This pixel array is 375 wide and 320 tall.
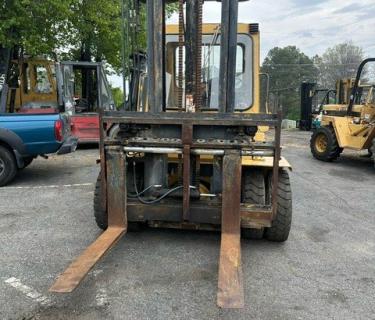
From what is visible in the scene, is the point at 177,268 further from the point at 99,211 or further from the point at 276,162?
the point at 276,162

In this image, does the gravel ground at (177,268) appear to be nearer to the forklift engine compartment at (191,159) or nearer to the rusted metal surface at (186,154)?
the forklift engine compartment at (191,159)

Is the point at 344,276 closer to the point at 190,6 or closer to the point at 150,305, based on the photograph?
the point at 150,305

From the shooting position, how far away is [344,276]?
14.1 feet

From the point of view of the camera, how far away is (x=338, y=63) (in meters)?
48.2

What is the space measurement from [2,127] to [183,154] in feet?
16.9

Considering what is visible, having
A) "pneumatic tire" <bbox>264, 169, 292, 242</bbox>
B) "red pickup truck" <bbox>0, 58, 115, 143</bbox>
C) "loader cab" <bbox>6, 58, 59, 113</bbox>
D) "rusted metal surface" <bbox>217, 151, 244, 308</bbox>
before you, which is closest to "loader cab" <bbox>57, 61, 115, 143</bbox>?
"red pickup truck" <bbox>0, 58, 115, 143</bbox>

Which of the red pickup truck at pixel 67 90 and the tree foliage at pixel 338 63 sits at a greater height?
the tree foliage at pixel 338 63

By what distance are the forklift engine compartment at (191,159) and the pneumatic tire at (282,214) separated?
0.01 meters

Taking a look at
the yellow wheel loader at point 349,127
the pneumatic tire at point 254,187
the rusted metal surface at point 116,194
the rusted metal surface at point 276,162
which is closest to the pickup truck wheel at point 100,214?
the rusted metal surface at point 116,194

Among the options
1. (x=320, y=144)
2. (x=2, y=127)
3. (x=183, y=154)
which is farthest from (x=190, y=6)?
(x=320, y=144)

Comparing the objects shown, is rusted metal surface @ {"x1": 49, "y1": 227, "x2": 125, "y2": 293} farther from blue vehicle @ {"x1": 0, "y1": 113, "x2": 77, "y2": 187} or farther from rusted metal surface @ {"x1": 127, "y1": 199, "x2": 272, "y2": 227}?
blue vehicle @ {"x1": 0, "y1": 113, "x2": 77, "y2": 187}

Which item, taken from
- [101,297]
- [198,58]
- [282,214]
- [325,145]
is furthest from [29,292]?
[325,145]

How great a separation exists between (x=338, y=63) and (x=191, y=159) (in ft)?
157

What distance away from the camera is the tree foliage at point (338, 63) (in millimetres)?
45531
